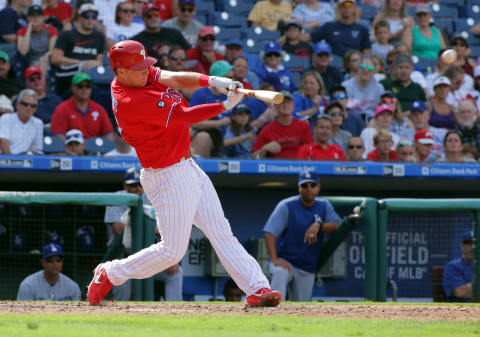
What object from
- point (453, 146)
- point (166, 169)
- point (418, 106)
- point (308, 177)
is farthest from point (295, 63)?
point (166, 169)

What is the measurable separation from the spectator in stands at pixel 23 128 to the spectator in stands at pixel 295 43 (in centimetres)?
371

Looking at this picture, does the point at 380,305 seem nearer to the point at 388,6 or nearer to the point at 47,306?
the point at 47,306

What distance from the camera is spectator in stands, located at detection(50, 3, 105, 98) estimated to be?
9445 millimetres

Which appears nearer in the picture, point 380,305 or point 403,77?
point 380,305

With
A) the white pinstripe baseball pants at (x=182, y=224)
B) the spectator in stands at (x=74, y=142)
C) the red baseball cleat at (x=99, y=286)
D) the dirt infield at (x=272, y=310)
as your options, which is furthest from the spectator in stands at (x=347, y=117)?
the red baseball cleat at (x=99, y=286)

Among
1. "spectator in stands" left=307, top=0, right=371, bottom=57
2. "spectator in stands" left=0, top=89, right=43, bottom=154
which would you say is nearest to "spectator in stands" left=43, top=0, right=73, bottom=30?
"spectator in stands" left=0, top=89, right=43, bottom=154

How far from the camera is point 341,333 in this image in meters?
3.79

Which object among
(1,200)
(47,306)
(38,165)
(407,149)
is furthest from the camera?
(407,149)

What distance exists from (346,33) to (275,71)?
67.2 inches

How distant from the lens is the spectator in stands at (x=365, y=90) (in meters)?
10.1

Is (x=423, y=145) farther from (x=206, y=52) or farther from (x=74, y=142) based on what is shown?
(x=74, y=142)

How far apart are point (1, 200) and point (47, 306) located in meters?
1.87

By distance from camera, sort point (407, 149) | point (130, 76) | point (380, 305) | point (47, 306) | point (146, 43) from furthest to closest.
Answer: point (146, 43) → point (407, 149) → point (380, 305) → point (47, 306) → point (130, 76)

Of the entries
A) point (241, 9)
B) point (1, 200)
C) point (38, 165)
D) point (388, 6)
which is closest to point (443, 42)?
point (388, 6)
